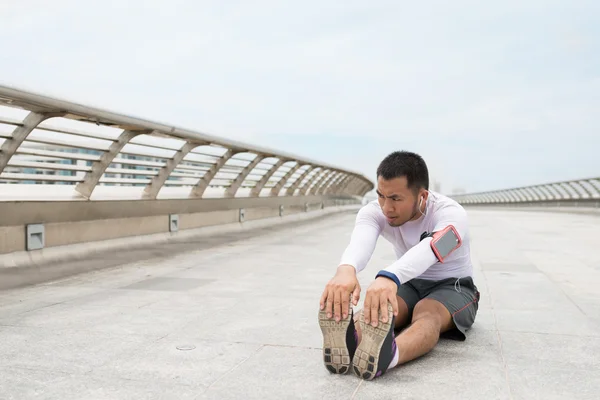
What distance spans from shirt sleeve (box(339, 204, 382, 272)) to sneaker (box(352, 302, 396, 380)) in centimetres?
42

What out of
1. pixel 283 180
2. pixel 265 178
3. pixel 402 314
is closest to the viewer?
pixel 402 314

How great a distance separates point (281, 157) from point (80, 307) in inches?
341

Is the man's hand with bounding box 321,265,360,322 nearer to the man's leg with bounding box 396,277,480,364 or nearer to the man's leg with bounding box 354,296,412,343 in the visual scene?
the man's leg with bounding box 396,277,480,364

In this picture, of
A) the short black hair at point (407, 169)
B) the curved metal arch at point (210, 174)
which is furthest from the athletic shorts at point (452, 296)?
the curved metal arch at point (210, 174)

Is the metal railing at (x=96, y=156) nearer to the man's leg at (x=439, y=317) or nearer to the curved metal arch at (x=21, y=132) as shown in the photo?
the curved metal arch at (x=21, y=132)

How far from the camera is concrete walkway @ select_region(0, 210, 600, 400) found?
8.81ft

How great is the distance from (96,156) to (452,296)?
5.43 m

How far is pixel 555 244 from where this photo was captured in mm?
9617

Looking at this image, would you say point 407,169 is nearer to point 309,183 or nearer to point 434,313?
point 434,313

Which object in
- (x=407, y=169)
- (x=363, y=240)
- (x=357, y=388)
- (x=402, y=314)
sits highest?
(x=407, y=169)

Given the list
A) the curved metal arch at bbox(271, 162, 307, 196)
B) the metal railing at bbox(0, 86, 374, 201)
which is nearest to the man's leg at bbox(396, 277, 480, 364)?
the metal railing at bbox(0, 86, 374, 201)

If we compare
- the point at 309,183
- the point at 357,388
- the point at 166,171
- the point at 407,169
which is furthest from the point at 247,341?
the point at 309,183

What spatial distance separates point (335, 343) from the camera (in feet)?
9.12

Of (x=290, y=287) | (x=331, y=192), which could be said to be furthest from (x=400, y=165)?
(x=331, y=192)
